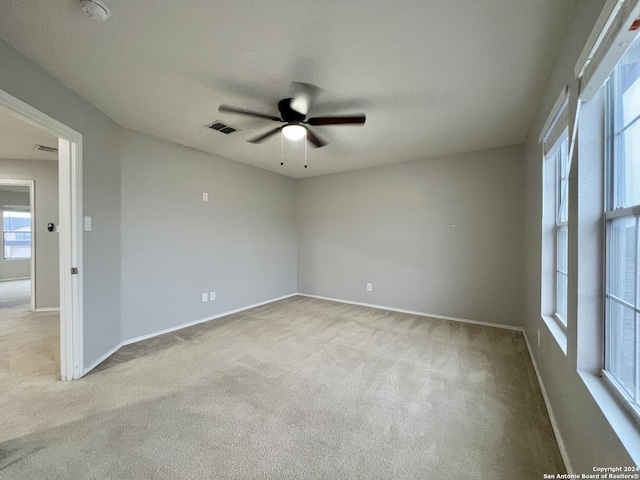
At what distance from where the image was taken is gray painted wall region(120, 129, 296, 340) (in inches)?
118

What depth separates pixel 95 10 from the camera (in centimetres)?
136

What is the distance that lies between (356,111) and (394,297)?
3.00 metres

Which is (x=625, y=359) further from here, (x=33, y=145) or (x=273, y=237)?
(x=33, y=145)

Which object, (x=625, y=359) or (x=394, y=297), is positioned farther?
(x=394, y=297)

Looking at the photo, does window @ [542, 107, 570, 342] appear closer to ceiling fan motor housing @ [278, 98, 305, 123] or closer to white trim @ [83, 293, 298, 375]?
ceiling fan motor housing @ [278, 98, 305, 123]

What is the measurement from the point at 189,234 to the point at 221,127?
153 centimetres

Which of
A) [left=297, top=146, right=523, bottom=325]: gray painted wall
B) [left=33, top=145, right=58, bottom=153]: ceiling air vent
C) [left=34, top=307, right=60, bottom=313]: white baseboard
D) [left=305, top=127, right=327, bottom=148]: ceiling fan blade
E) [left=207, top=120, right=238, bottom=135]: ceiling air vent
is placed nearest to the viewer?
[left=305, top=127, right=327, bottom=148]: ceiling fan blade

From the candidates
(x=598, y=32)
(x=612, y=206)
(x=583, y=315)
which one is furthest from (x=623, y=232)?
(x=598, y=32)

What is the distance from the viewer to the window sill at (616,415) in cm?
83

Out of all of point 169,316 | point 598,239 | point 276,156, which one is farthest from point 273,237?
point 598,239

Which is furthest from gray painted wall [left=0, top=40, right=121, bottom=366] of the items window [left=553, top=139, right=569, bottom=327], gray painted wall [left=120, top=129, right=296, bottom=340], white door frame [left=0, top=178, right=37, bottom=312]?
window [left=553, top=139, right=569, bottom=327]

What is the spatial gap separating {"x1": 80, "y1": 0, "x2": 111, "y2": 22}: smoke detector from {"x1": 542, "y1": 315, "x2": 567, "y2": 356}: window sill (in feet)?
10.5

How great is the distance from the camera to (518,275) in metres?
3.36

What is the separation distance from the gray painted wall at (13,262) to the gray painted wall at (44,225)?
11.6 ft
